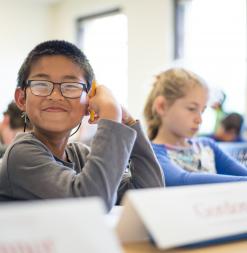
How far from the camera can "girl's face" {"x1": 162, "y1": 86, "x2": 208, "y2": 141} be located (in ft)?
4.90

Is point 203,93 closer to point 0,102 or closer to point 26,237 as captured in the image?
point 26,237

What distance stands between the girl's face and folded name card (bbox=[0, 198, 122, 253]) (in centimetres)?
111

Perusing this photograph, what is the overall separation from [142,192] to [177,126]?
1.03 metres

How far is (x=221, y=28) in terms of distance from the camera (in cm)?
424

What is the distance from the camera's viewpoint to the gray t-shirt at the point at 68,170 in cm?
73

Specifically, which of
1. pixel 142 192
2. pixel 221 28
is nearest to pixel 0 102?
pixel 221 28

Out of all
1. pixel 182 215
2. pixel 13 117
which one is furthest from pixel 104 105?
pixel 13 117

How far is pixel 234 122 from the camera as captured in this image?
3729 mm

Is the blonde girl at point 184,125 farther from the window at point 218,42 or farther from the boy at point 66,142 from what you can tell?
the window at point 218,42

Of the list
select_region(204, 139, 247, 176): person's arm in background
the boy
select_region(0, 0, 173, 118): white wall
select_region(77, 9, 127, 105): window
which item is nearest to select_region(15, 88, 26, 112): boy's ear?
the boy

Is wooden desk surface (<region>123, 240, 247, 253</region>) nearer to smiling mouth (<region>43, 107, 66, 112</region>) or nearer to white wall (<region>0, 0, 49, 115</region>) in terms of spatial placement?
smiling mouth (<region>43, 107, 66, 112</region>)

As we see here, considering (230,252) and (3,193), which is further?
(3,193)

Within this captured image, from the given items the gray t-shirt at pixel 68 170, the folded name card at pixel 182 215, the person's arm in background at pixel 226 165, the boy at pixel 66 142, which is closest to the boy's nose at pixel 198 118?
the person's arm in background at pixel 226 165

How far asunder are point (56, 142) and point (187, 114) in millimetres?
608
